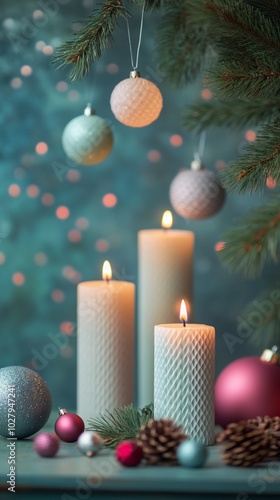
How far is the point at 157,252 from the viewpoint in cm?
130

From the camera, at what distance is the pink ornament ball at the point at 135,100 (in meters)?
1.20

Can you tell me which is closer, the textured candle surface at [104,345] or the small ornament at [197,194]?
the textured candle surface at [104,345]

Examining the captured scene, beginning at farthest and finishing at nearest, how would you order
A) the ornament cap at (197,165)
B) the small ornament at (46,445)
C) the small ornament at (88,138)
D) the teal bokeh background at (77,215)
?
the teal bokeh background at (77,215)
the ornament cap at (197,165)
the small ornament at (88,138)
the small ornament at (46,445)

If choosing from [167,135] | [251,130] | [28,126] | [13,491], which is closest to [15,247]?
[28,126]

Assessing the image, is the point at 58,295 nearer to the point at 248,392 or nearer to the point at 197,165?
the point at 197,165

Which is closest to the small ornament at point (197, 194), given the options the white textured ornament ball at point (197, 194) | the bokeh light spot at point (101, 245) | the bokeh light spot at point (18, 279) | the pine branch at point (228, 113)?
the white textured ornament ball at point (197, 194)

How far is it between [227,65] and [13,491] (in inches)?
23.3

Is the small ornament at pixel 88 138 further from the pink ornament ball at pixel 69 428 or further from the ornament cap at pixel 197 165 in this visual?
the pink ornament ball at pixel 69 428

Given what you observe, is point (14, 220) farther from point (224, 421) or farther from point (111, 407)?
point (224, 421)

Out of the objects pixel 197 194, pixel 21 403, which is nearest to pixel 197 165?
pixel 197 194

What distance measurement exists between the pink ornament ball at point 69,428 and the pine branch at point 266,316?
0.35 metres

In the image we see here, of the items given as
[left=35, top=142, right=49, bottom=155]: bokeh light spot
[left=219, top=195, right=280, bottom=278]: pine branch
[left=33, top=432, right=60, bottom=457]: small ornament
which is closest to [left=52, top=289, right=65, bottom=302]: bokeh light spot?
[left=35, top=142, right=49, bottom=155]: bokeh light spot

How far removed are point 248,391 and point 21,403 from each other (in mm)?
325

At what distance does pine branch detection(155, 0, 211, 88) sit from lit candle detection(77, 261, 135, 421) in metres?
0.41
